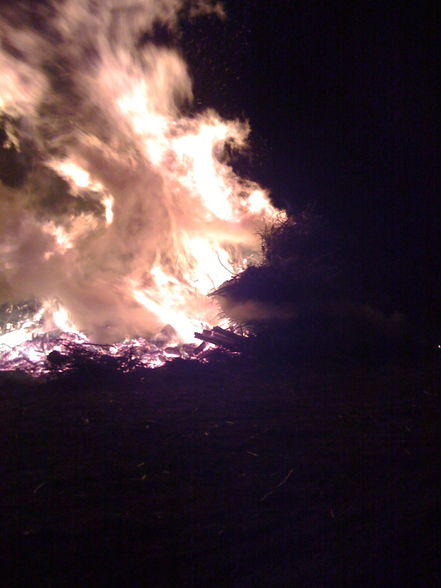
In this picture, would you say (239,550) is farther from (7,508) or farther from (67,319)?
(67,319)

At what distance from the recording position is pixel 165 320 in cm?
1038

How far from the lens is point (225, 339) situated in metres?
8.16

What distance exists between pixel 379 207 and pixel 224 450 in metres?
10.7

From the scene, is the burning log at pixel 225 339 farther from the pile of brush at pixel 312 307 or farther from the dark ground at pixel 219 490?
the dark ground at pixel 219 490

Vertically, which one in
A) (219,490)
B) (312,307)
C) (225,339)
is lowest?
(219,490)

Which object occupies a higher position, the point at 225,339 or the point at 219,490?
the point at 225,339

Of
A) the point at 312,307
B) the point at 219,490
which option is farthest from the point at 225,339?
the point at 219,490

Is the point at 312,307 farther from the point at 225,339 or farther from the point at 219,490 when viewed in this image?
the point at 219,490

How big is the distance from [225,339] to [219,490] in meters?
5.48

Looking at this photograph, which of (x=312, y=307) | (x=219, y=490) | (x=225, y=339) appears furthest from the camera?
(x=312, y=307)

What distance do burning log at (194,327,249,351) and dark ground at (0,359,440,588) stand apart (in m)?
2.90

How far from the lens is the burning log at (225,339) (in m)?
8.02

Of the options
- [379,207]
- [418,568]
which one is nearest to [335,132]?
[379,207]

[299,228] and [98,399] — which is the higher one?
[299,228]
